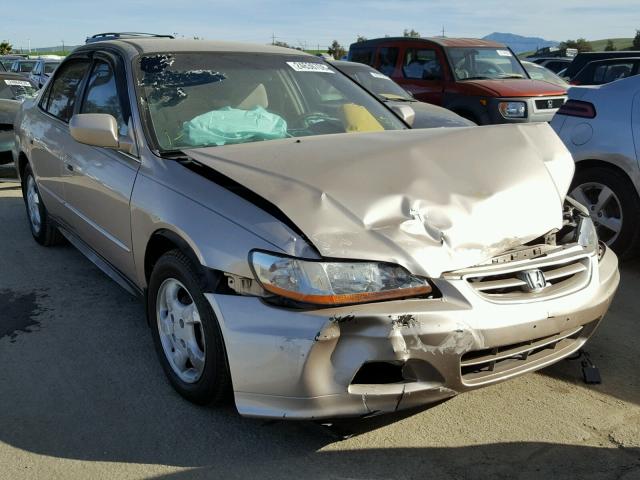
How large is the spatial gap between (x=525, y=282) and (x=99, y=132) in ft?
7.34

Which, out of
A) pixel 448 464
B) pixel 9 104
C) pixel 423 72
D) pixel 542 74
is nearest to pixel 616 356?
pixel 448 464

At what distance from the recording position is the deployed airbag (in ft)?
11.7

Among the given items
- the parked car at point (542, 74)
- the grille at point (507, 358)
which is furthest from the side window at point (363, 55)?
the grille at point (507, 358)

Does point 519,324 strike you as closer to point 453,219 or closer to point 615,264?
point 453,219

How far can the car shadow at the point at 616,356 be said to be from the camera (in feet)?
10.6

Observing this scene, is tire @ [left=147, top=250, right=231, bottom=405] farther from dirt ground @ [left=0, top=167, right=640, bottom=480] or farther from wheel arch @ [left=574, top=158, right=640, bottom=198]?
wheel arch @ [left=574, top=158, right=640, bottom=198]

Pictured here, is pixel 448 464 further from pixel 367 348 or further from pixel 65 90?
pixel 65 90

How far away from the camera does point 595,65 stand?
42.4ft

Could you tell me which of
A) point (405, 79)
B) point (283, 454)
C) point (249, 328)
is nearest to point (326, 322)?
point (249, 328)

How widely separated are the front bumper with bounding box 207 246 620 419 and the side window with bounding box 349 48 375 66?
10.3m

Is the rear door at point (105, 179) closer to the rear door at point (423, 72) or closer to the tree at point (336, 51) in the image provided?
the rear door at point (423, 72)

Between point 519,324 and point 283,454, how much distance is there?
3.57 ft

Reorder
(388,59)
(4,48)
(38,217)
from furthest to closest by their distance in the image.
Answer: (4,48) → (388,59) → (38,217)

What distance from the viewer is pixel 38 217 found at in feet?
18.2
